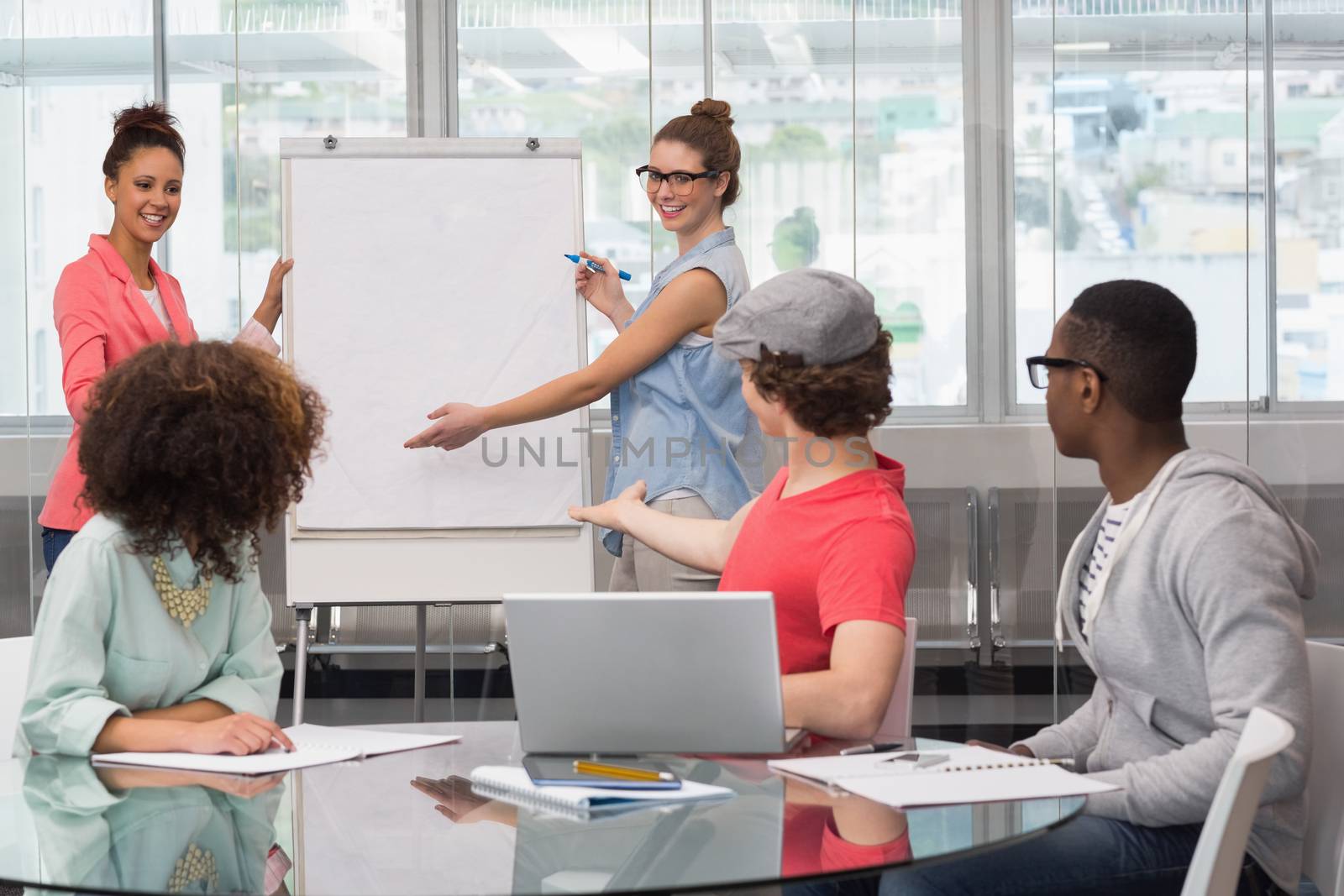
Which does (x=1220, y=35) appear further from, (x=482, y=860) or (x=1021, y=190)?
(x=482, y=860)

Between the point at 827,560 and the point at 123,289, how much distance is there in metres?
2.00

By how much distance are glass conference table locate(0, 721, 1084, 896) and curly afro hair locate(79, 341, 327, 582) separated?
0.95ft

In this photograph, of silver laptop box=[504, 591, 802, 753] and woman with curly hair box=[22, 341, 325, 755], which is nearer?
silver laptop box=[504, 591, 802, 753]

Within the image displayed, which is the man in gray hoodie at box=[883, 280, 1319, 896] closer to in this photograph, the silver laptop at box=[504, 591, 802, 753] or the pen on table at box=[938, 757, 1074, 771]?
the pen on table at box=[938, 757, 1074, 771]

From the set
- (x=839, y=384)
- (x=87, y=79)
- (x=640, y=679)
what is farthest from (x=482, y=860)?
(x=87, y=79)

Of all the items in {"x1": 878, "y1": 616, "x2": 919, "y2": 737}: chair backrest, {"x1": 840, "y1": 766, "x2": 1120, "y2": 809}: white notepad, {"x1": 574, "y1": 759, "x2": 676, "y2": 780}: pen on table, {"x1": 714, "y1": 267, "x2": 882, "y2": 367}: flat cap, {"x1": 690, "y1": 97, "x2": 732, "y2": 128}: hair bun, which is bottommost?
{"x1": 878, "y1": 616, "x2": 919, "y2": 737}: chair backrest

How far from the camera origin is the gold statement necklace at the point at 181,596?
65.0 inches

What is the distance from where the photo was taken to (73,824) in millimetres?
1365

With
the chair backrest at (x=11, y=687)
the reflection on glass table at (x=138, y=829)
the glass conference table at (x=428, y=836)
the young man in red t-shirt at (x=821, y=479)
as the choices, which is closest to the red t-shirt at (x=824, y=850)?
the glass conference table at (x=428, y=836)

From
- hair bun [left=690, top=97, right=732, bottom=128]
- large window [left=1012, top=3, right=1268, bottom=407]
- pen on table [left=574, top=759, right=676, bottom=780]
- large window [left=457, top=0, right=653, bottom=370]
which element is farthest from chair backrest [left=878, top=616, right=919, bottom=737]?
large window [left=457, top=0, right=653, bottom=370]

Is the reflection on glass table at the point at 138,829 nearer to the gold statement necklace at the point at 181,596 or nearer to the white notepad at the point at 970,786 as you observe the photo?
the gold statement necklace at the point at 181,596

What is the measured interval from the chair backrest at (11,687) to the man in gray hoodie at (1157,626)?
126cm

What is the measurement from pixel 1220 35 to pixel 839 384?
2.19 m

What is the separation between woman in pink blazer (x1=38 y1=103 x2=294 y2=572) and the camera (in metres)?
2.95
